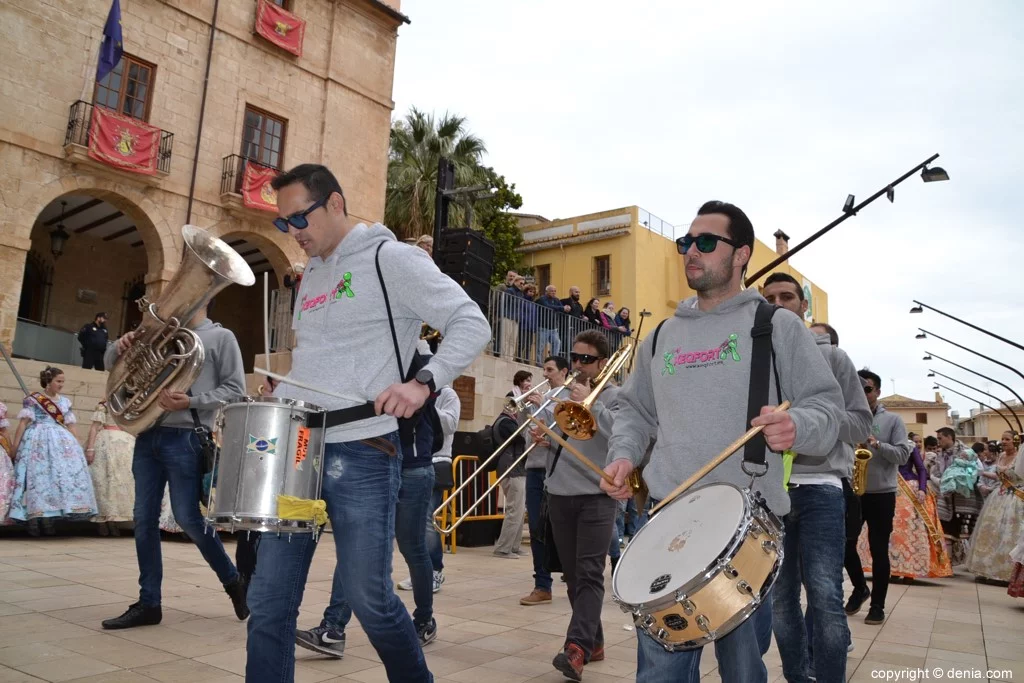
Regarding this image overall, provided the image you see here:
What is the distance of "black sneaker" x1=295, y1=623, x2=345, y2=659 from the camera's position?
14.6 ft

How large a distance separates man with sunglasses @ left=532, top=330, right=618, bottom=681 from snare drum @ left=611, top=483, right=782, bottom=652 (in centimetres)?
193

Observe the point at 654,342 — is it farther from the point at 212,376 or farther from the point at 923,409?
the point at 923,409

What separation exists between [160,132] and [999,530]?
672 inches

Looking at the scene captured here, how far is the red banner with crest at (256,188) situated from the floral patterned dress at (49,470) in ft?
29.2

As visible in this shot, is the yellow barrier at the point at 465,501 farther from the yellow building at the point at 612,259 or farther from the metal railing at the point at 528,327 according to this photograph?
the yellow building at the point at 612,259

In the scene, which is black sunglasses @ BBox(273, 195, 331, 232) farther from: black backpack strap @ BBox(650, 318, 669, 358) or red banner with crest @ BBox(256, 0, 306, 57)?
red banner with crest @ BBox(256, 0, 306, 57)

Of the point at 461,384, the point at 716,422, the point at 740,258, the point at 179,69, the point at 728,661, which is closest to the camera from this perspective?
the point at 728,661

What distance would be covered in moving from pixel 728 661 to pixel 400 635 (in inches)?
45.2

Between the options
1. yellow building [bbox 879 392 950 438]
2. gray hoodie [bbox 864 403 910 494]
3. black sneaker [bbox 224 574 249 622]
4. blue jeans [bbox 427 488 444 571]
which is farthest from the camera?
yellow building [bbox 879 392 950 438]

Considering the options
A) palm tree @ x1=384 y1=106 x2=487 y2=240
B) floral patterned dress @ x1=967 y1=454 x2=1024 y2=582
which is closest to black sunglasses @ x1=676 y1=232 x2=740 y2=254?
floral patterned dress @ x1=967 y1=454 x2=1024 y2=582

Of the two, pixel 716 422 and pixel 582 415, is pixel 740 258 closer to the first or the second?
pixel 716 422

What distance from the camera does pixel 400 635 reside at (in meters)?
2.68

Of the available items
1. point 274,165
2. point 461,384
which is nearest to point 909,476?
point 461,384

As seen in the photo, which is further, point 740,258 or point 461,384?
point 461,384
